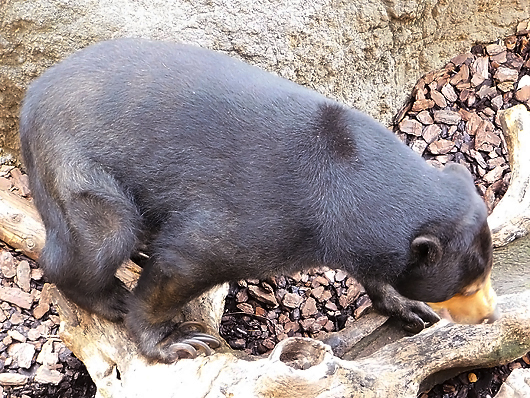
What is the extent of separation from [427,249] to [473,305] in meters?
0.51

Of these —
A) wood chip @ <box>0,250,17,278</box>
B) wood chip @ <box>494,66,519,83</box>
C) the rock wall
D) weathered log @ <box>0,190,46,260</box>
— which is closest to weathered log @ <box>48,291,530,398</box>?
weathered log @ <box>0,190,46,260</box>

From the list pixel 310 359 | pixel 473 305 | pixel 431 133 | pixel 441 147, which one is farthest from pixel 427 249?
pixel 431 133

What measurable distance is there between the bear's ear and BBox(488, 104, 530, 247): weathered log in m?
1.03

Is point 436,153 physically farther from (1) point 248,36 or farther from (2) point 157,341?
(2) point 157,341

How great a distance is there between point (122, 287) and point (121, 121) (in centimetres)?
101

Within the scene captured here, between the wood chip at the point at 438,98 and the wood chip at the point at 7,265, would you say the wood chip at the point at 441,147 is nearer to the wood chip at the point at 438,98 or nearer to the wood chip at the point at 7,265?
the wood chip at the point at 438,98

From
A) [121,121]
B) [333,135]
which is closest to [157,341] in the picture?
[121,121]

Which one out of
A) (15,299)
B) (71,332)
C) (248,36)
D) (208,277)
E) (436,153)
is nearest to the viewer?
(208,277)

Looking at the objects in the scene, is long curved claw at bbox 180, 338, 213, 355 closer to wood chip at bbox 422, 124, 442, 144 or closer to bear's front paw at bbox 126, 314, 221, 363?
bear's front paw at bbox 126, 314, 221, 363

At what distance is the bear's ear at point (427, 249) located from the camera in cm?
296

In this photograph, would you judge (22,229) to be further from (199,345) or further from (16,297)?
(199,345)

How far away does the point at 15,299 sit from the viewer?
4152 millimetres

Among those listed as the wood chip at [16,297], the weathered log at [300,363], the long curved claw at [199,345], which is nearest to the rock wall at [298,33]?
the wood chip at [16,297]

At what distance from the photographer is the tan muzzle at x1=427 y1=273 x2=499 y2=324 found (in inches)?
127
